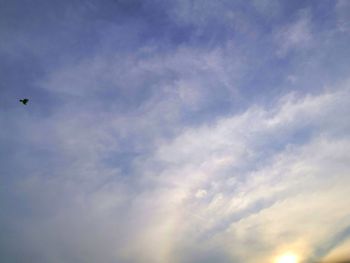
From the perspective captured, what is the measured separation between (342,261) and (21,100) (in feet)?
365

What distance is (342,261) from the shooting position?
50.6 metres

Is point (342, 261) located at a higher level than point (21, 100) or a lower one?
lower

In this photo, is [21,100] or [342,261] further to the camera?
[21,100]

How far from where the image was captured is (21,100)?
8394cm
